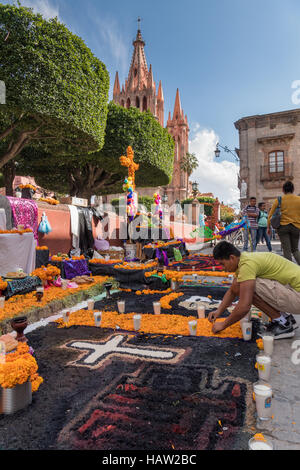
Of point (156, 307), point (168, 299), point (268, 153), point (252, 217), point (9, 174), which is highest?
point (268, 153)

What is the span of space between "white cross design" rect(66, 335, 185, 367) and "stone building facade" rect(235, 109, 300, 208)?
91.8ft

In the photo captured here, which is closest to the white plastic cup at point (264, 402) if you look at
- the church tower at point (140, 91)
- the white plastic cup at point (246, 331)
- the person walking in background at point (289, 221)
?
the white plastic cup at point (246, 331)

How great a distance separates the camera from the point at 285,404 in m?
2.30

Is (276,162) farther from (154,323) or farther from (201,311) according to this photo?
(154,323)

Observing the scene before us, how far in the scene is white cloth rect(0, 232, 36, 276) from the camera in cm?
654

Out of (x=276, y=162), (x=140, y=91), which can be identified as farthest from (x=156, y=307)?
(x=140, y=91)

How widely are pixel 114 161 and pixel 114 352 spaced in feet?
59.6

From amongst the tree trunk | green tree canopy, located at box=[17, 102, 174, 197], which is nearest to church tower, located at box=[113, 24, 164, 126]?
green tree canopy, located at box=[17, 102, 174, 197]

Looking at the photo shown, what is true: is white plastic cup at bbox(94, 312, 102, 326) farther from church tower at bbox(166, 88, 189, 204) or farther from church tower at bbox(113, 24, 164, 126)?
church tower at bbox(113, 24, 164, 126)

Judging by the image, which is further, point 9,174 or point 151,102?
point 151,102

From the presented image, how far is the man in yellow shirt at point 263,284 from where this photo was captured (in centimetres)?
320

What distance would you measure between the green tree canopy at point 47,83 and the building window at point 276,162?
20.2 metres

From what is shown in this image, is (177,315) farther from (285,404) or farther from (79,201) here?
(79,201)

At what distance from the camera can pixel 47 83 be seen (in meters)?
11.3
